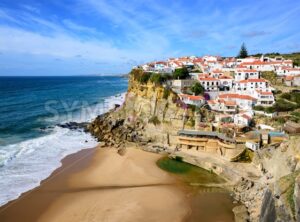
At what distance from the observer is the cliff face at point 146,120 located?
1458 inches

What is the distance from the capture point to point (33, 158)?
101 ft

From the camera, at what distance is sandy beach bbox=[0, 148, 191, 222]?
2012 cm

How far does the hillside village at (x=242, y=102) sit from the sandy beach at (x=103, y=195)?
859 centimetres

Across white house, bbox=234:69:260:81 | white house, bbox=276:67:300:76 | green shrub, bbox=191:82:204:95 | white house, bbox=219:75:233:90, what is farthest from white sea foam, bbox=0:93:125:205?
white house, bbox=276:67:300:76

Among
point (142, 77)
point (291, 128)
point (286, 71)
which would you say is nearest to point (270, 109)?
point (291, 128)

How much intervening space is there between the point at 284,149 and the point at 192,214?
34.0 ft

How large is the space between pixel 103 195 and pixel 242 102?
27.2m

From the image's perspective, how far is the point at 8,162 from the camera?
29.1 meters

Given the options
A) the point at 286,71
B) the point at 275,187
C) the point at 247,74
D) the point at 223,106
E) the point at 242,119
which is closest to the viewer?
the point at 275,187

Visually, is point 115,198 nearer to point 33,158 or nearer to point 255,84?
point 33,158

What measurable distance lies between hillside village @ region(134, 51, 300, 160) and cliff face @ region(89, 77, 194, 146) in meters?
1.83

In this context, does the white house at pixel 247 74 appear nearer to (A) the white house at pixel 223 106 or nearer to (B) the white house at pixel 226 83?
(B) the white house at pixel 226 83

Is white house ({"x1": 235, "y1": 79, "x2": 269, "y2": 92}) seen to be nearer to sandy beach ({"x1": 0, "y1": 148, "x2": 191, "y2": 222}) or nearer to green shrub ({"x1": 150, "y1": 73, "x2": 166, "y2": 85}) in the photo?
green shrub ({"x1": 150, "y1": 73, "x2": 166, "y2": 85})

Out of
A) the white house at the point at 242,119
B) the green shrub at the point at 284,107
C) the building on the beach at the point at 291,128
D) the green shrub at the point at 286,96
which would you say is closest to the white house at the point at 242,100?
the green shrub at the point at 284,107
